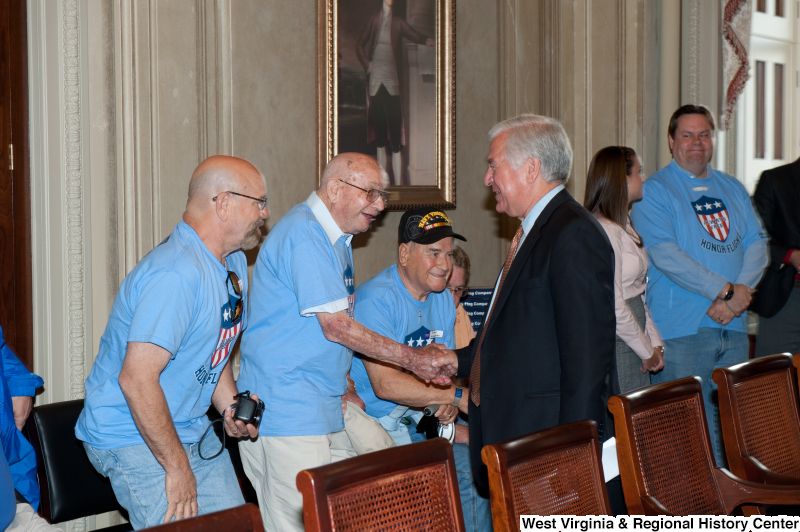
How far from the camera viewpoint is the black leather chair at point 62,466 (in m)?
2.71

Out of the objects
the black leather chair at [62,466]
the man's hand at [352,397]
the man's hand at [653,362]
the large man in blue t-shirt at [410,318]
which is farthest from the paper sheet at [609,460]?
the black leather chair at [62,466]

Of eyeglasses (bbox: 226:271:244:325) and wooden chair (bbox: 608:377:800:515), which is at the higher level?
eyeglasses (bbox: 226:271:244:325)

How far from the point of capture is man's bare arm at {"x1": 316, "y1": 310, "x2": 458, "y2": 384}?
2465 mm

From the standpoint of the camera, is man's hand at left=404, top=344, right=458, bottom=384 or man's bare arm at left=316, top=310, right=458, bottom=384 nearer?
man's bare arm at left=316, top=310, right=458, bottom=384

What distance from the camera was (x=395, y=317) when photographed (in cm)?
301

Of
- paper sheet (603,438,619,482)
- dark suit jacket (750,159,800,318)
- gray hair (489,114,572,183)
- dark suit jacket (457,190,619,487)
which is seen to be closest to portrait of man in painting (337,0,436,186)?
gray hair (489,114,572,183)

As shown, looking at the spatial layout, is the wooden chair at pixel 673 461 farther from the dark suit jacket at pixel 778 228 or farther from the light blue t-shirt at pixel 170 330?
the dark suit jacket at pixel 778 228

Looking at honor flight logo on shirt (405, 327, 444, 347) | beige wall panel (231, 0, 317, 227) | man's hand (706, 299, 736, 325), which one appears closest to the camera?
honor flight logo on shirt (405, 327, 444, 347)

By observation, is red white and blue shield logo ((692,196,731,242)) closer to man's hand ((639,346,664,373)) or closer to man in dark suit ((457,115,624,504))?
man's hand ((639,346,664,373))

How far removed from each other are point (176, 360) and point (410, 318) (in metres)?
1.12

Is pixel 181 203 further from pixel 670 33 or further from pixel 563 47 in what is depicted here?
pixel 670 33

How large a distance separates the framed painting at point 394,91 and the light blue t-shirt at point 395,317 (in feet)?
4.30

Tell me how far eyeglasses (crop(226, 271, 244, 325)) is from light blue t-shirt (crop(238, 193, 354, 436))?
153 millimetres

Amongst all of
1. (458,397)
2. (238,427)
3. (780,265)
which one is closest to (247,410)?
(238,427)
